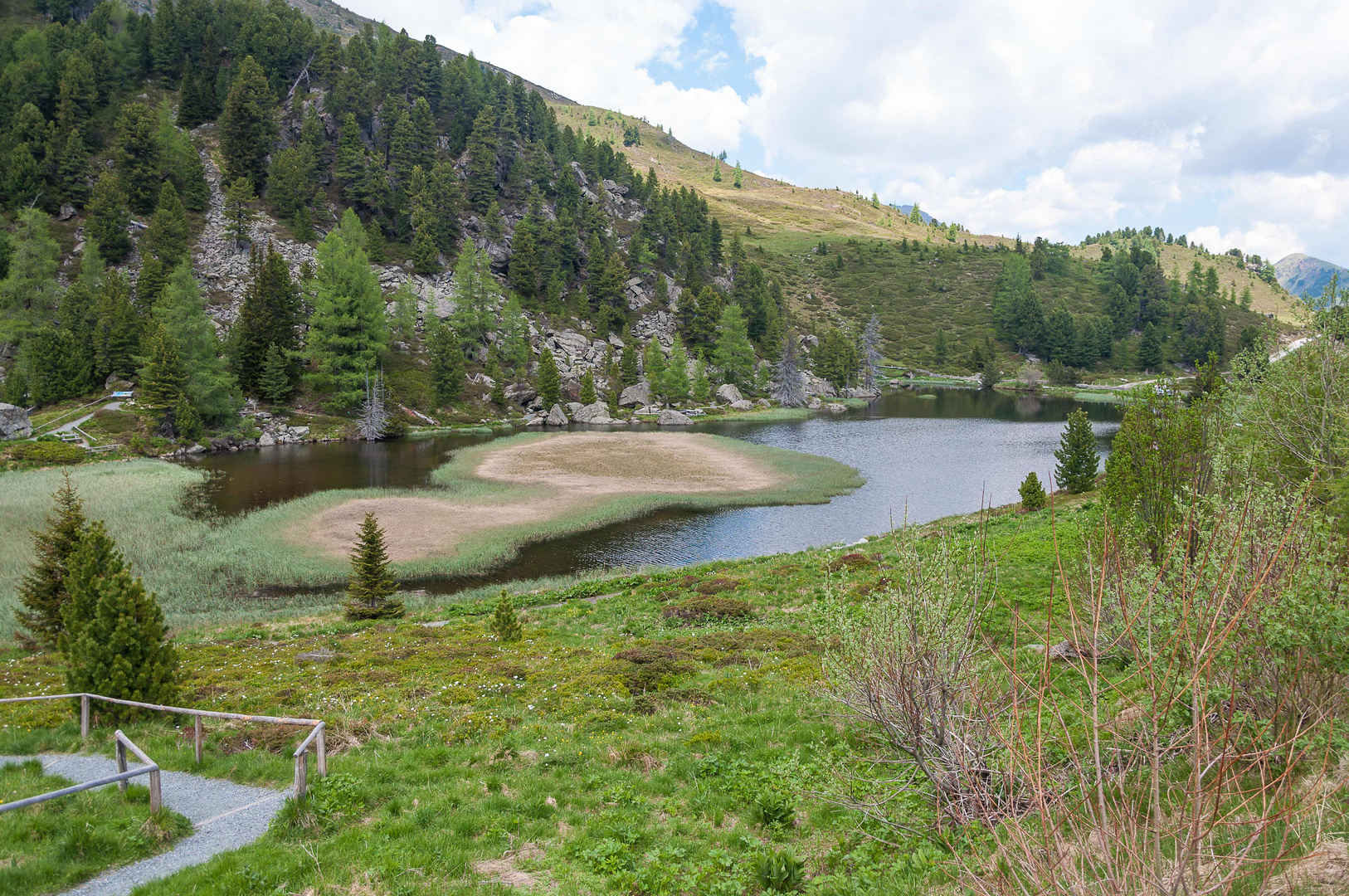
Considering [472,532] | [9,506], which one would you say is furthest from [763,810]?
[9,506]

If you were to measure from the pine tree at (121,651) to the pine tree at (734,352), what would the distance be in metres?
110

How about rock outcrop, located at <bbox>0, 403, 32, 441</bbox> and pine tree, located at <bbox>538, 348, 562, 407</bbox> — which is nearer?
rock outcrop, located at <bbox>0, 403, 32, 441</bbox>

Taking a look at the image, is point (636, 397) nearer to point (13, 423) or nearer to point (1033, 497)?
point (13, 423)

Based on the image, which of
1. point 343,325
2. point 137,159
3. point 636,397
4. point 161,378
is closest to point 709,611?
point 161,378

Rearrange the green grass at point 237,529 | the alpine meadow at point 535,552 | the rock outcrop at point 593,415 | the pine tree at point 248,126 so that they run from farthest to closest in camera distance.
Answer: the pine tree at point 248,126 < the rock outcrop at point 593,415 < the green grass at point 237,529 < the alpine meadow at point 535,552

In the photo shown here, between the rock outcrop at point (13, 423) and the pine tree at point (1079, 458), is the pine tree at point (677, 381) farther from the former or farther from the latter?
the rock outcrop at point (13, 423)

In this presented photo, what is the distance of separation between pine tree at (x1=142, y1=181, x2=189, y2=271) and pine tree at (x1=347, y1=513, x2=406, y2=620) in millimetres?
84565

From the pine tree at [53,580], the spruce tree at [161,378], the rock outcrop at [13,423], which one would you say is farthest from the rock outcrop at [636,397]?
the pine tree at [53,580]

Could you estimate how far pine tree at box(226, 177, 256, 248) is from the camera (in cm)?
9564

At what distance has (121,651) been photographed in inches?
524

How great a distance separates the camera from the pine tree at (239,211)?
95.6 metres

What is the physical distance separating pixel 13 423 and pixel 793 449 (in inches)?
2916

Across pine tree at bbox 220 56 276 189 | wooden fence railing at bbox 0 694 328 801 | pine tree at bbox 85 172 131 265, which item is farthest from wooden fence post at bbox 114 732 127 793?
pine tree at bbox 220 56 276 189

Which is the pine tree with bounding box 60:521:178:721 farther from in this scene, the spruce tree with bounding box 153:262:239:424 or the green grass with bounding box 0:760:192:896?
the spruce tree with bounding box 153:262:239:424
